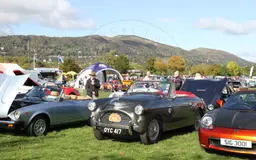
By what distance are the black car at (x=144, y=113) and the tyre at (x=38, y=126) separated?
1.62 metres

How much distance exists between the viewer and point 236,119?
622 cm

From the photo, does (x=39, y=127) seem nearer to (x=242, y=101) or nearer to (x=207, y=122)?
(x=207, y=122)

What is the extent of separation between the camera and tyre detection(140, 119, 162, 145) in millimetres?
7191

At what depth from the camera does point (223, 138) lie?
598 centimetres

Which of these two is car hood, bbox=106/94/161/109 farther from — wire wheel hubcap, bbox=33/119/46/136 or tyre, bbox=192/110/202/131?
wire wheel hubcap, bbox=33/119/46/136

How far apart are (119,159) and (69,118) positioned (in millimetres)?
3763

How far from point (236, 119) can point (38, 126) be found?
5.15 meters

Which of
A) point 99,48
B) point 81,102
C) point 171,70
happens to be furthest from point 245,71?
point 81,102

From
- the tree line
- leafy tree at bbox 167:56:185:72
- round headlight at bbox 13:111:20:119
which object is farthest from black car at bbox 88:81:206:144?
leafy tree at bbox 167:56:185:72

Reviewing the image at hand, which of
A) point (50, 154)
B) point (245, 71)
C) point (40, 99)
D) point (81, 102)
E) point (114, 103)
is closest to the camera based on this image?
point (50, 154)

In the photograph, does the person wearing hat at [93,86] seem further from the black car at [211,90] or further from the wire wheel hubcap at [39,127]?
the wire wheel hubcap at [39,127]

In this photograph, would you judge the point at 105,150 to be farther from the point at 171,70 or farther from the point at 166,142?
the point at 171,70

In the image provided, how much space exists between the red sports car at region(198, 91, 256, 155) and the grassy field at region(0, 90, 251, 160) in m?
0.39

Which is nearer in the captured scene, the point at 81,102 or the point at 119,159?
the point at 119,159
